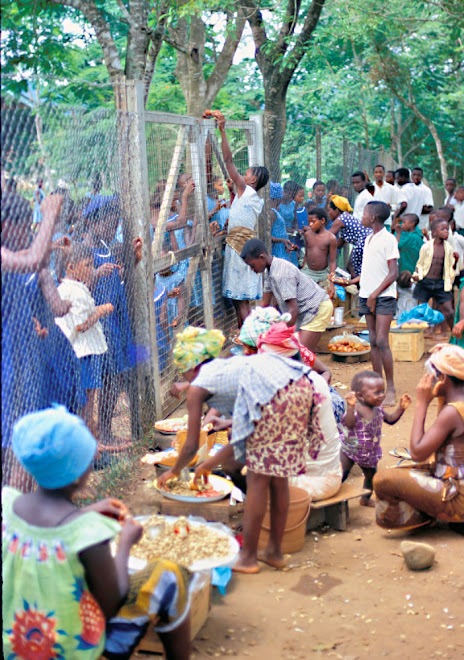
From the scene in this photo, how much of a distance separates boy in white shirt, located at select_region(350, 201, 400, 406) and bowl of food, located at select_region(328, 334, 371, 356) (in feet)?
5.88

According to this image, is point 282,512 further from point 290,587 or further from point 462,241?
point 462,241

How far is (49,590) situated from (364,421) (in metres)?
3.15

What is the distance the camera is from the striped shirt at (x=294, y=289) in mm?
6961

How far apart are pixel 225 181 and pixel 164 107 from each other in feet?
42.6

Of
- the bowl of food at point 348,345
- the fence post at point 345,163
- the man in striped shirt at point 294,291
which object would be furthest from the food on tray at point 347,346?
the fence post at point 345,163

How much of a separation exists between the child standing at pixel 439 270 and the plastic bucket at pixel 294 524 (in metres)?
6.23

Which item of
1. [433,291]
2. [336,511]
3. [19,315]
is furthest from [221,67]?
[19,315]

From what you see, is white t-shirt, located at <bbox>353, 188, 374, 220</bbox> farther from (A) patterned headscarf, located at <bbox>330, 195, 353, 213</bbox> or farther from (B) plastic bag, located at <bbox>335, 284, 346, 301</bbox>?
(B) plastic bag, located at <bbox>335, 284, 346, 301</bbox>

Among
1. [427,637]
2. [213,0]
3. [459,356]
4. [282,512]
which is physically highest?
[213,0]

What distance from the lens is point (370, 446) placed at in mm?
5391

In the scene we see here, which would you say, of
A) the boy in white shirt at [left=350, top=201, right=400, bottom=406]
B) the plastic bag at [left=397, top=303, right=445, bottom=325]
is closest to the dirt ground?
the boy in white shirt at [left=350, top=201, right=400, bottom=406]

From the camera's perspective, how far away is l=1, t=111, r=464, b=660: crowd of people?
2652 mm

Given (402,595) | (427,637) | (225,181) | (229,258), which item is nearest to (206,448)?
(402,595)

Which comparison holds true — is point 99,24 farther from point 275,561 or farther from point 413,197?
point 275,561
